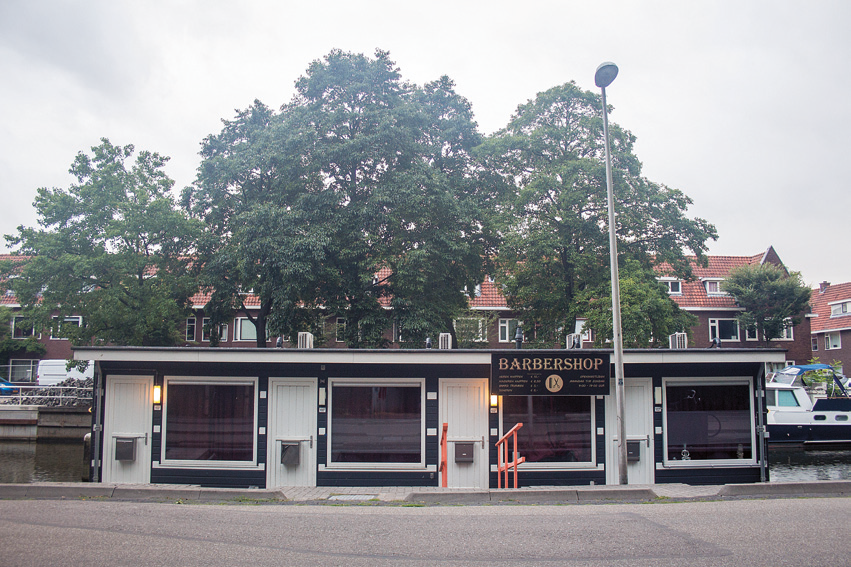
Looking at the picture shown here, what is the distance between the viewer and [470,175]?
3322cm

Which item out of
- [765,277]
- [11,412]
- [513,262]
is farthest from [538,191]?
[11,412]

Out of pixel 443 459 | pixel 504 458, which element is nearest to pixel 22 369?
pixel 443 459

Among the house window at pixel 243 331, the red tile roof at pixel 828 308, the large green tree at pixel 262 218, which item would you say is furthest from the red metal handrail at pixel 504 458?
the red tile roof at pixel 828 308

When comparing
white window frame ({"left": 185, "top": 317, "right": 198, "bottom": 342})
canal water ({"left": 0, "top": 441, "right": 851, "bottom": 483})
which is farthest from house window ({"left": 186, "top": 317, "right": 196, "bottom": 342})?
canal water ({"left": 0, "top": 441, "right": 851, "bottom": 483})

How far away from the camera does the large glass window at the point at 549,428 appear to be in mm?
14141

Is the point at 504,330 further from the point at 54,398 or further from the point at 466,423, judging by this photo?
the point at 466,423

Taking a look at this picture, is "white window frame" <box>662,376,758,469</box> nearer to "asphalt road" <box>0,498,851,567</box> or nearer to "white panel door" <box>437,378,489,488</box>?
"asphalt road" <box>0,498,851,567</box>

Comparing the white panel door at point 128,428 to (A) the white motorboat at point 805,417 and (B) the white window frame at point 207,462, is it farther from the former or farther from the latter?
(A) the white motorboat at point 805,417

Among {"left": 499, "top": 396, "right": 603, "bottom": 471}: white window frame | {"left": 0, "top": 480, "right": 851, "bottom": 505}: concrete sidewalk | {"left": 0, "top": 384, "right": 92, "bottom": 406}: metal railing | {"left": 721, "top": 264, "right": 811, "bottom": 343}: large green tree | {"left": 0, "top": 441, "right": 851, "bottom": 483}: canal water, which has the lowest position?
{"left": 0, "top": 441, "right": 851, "bottom": 483}: canal water

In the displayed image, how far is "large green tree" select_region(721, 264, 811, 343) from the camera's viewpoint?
43688mm

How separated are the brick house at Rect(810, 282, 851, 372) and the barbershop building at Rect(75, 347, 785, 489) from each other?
4431cm

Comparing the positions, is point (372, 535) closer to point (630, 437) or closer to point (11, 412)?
point (630, 437)

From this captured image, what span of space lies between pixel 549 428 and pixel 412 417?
120 inches

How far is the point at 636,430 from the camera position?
14281mm
